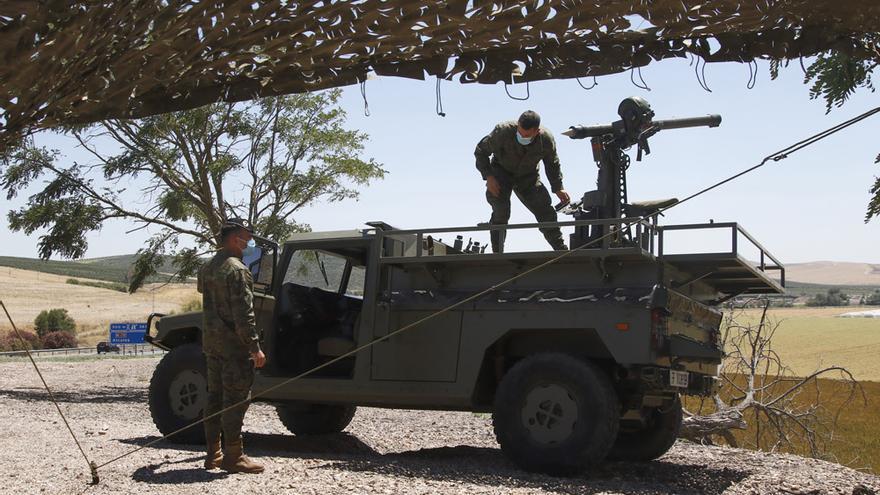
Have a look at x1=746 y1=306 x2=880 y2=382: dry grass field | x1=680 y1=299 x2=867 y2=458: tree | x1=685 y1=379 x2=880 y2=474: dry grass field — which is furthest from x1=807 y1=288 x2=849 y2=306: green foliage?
x1=680 y1=299 x2=867 y2=458: tree

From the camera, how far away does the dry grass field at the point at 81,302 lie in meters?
65.4

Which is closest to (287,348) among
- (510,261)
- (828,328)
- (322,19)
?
(510,261)

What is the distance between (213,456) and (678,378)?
3.45m

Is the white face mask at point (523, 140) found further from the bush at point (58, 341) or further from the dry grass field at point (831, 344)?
the bush at point (58, 341)

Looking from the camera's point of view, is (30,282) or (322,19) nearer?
(322,19)

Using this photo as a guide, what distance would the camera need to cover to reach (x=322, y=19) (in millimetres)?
4578

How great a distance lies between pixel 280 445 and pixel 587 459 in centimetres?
326

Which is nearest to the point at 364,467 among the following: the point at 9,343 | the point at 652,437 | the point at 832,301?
the point at 652,437

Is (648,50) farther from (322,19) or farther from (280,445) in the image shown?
(280,445)

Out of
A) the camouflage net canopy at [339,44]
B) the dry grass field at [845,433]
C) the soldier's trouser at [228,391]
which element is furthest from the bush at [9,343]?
the camouflage net canopy at [339,44]

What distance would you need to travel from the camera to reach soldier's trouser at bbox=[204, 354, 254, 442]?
6.79 metres

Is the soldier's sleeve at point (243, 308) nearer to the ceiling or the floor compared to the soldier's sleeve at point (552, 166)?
nearer to the floor

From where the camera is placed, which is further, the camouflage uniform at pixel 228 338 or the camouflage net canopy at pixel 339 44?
the camouflage uniform at pixel 228 338

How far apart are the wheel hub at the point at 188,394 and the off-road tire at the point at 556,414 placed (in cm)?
289
